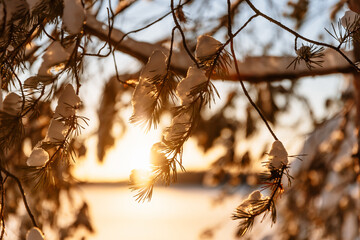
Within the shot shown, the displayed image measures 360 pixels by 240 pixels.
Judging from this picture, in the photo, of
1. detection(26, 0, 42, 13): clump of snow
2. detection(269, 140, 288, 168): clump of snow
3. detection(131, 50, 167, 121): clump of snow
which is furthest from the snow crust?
detection(26, 0, 42, 13): clump of snow

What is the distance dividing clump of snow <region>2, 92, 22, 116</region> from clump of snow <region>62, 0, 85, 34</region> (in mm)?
249

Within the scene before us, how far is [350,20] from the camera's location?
1209mm

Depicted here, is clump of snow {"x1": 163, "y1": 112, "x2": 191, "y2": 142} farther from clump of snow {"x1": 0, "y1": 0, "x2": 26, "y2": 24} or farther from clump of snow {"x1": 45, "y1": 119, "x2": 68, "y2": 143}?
clump of snow {"x1": 0, "y1": 0, "x2": 26, "y2": 24}

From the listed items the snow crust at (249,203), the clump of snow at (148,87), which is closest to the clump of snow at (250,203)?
the snow crust at (249,203)

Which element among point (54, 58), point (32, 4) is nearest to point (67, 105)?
point (54, 58)

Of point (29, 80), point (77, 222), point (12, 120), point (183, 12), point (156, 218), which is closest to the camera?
point (12, 120)

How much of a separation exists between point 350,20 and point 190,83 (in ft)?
1.66

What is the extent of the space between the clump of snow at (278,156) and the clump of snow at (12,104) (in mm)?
724

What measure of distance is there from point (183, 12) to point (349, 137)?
298 centimetres

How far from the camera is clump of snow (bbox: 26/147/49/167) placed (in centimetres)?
119

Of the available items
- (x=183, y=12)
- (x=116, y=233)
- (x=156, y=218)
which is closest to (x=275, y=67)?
(x=183, y=12)

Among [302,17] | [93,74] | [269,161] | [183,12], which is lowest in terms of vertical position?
[269,161]

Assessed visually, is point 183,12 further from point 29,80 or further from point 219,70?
point 29,80

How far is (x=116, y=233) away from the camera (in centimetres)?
1315
